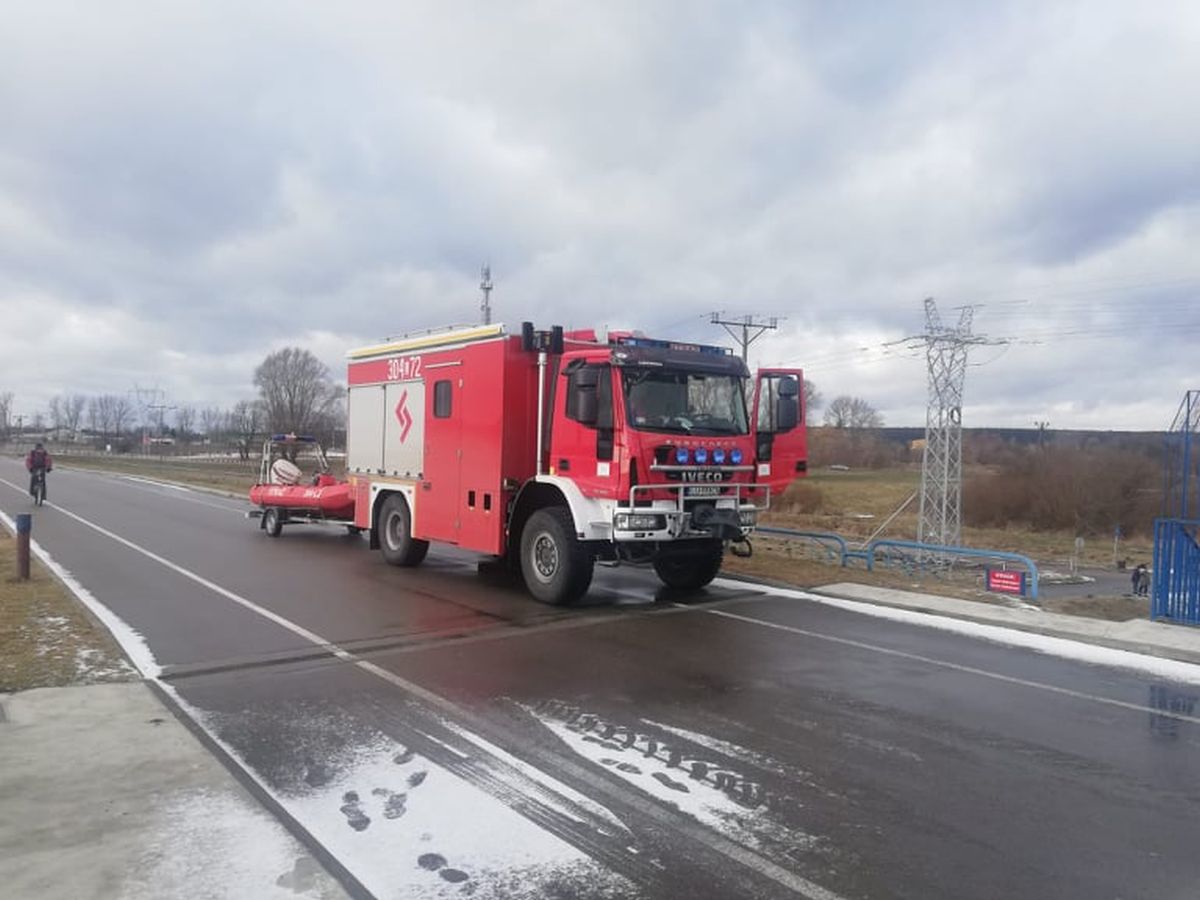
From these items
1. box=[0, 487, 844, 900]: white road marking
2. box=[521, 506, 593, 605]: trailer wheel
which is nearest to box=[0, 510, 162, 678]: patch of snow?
box=[0, 487, 844, 900]: white road marking

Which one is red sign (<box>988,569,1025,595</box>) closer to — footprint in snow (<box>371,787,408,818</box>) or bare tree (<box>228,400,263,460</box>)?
footprint in snow (<box>371,787,408,818</box>)

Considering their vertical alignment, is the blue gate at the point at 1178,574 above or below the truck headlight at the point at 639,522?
below

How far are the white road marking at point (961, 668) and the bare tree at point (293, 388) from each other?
311 feet

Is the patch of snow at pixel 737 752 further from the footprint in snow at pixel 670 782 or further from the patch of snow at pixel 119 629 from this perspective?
the patch of snow at pixel 119 629

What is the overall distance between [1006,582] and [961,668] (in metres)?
5.56

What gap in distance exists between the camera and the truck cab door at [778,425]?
11.2 meters

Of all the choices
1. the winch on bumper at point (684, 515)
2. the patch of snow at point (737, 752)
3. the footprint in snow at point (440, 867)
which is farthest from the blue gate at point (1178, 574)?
the footprint in snow at point (440, 867)

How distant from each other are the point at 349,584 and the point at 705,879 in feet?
30.3

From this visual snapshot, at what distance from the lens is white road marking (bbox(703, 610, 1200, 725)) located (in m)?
6.71

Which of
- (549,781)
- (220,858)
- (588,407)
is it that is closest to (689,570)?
(588,407)

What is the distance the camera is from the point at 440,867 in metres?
4.00

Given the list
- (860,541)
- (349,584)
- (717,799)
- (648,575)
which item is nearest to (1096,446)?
(860,541)

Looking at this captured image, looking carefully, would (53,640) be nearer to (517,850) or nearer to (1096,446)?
(517,850)

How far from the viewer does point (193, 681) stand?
7.14m
